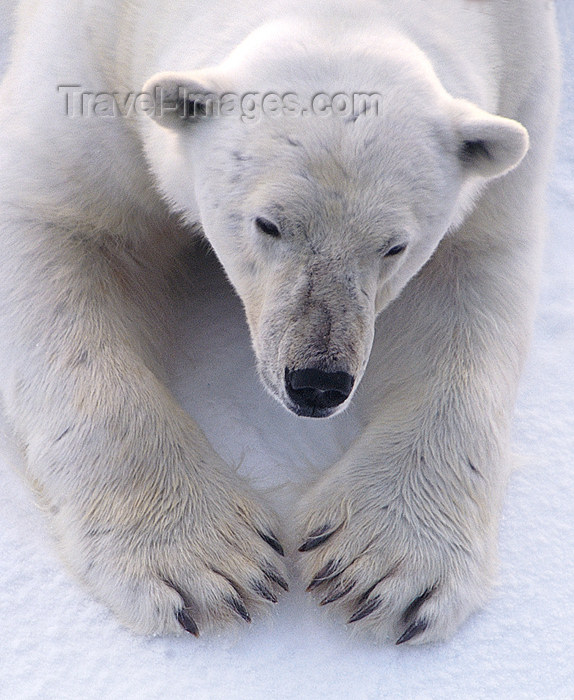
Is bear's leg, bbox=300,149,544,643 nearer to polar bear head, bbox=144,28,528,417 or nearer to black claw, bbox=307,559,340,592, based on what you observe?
black claw, bbox=307,559,340,592

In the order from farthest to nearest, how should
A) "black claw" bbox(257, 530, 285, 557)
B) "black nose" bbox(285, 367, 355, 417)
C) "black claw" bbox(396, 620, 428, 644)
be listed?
Answer: 1. "black claw" bbox(257, 530, 285, 557)
2. "black claw" bbox(396, 620, 428, 644)
3. "black nose" bbox(285, 367, 355, 417)

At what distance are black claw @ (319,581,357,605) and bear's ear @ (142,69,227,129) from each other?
893mm

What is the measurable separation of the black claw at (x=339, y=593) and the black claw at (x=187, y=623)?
236 mm

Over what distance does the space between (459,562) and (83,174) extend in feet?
3.73

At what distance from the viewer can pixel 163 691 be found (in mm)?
1672

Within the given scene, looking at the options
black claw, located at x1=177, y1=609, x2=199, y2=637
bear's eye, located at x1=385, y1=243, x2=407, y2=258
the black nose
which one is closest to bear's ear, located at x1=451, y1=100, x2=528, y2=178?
bear's eye, located at x1=385, y1=243, x2=407, y2=258

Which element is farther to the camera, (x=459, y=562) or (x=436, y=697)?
(x=459, y=562)

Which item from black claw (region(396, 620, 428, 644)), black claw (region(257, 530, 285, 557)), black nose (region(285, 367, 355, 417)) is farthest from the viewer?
black claw (region(257, 530, 285, 557))

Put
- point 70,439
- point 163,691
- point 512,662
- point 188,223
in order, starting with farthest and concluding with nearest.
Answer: point 188,223, point 70,439, point 512,662, point 163,691

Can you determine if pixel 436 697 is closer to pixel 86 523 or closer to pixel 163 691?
pixel 163 691

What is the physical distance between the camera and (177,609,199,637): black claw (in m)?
1.73

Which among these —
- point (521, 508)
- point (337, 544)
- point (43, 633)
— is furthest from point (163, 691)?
point (521, 508)

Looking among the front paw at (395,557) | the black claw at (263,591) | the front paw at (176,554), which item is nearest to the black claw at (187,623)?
the front paw at (176,554)

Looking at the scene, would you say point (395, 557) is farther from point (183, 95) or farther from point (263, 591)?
point (183, 95)
